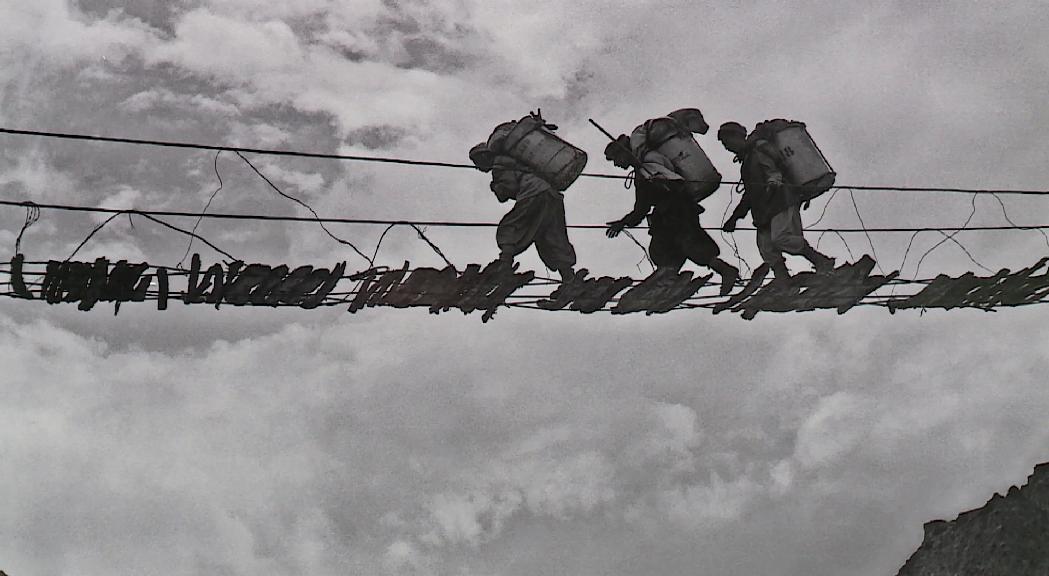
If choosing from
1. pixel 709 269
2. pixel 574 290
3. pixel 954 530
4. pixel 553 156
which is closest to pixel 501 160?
pixel 553 156

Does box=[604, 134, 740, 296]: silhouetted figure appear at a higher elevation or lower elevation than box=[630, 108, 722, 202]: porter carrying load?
lower

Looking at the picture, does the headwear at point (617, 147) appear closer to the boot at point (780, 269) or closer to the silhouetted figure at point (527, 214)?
the silhouetted figure at point (527, 214)

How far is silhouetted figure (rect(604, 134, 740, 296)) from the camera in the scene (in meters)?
15.5

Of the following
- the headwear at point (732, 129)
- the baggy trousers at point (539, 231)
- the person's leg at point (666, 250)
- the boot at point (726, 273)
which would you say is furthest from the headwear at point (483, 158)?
the headwear at point (732, 129)

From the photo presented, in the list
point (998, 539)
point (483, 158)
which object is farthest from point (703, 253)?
point (998, 539)

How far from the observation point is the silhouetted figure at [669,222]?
612 inches

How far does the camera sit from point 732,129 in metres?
16.5

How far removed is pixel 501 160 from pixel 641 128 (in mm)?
2107

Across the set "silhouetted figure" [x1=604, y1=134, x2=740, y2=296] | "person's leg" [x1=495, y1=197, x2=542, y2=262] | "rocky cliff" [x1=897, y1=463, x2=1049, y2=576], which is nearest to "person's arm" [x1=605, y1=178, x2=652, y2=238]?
"silhouetted figure" [x1=604, y1=134, x2=740, y2=296]

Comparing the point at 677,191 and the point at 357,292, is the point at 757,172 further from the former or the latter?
the point at 357,292

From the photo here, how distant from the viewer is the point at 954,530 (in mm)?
13719

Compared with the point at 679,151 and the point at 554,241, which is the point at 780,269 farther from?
the point at 554,241

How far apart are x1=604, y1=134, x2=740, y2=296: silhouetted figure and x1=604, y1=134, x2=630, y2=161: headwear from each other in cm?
29

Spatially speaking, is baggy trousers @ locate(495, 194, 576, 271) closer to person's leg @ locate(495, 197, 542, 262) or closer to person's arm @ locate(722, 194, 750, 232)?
person's leg @ locate(495, 197, 542, 262)
